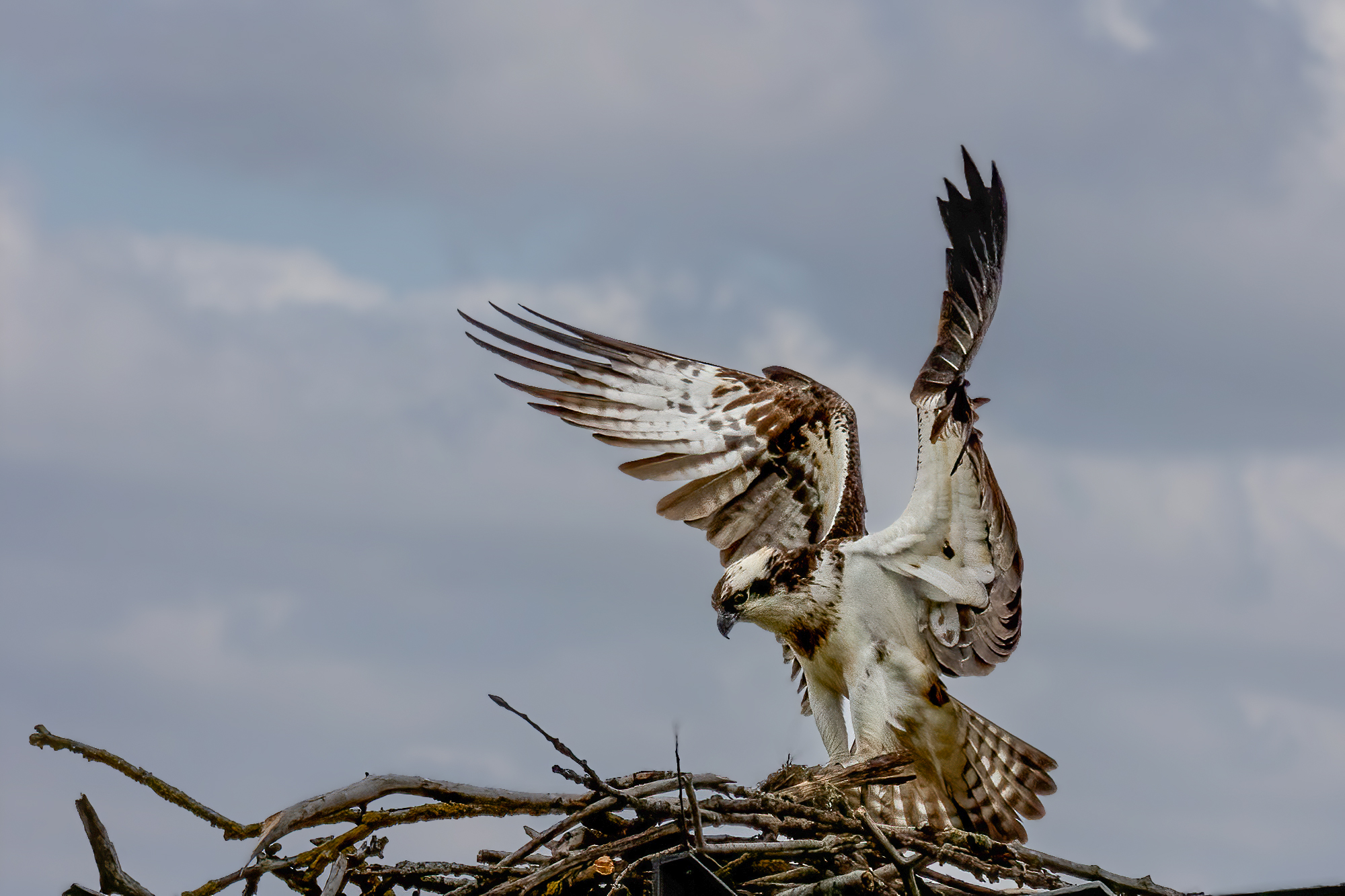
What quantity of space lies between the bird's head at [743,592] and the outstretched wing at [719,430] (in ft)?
3.91

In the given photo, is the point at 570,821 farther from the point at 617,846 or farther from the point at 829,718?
the point at 829,718

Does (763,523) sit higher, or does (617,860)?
(763,523)

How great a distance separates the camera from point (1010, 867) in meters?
6.25

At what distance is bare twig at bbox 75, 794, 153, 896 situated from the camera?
570cm

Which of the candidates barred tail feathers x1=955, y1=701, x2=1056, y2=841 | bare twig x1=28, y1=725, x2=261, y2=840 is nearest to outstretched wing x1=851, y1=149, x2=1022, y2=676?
barred tail feathers x1=955, y1=701, x2=1056, y2=841

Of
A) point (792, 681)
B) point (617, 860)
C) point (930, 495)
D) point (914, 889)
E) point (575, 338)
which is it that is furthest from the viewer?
point (575, 338)

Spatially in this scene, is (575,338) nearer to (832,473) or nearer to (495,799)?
(832,473)

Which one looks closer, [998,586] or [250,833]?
[250,833]

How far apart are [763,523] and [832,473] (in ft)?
1.69

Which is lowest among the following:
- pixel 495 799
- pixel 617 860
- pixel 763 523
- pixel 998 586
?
pixel 617 860

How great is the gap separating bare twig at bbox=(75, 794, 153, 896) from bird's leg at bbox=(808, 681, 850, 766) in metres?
3.39

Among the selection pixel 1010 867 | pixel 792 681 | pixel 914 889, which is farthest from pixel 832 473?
pixel 914 889

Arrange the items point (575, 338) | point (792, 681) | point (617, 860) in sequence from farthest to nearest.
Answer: point (575, 338) → point (792, 681) → point (617, 860)

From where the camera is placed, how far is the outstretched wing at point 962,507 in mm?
7059
